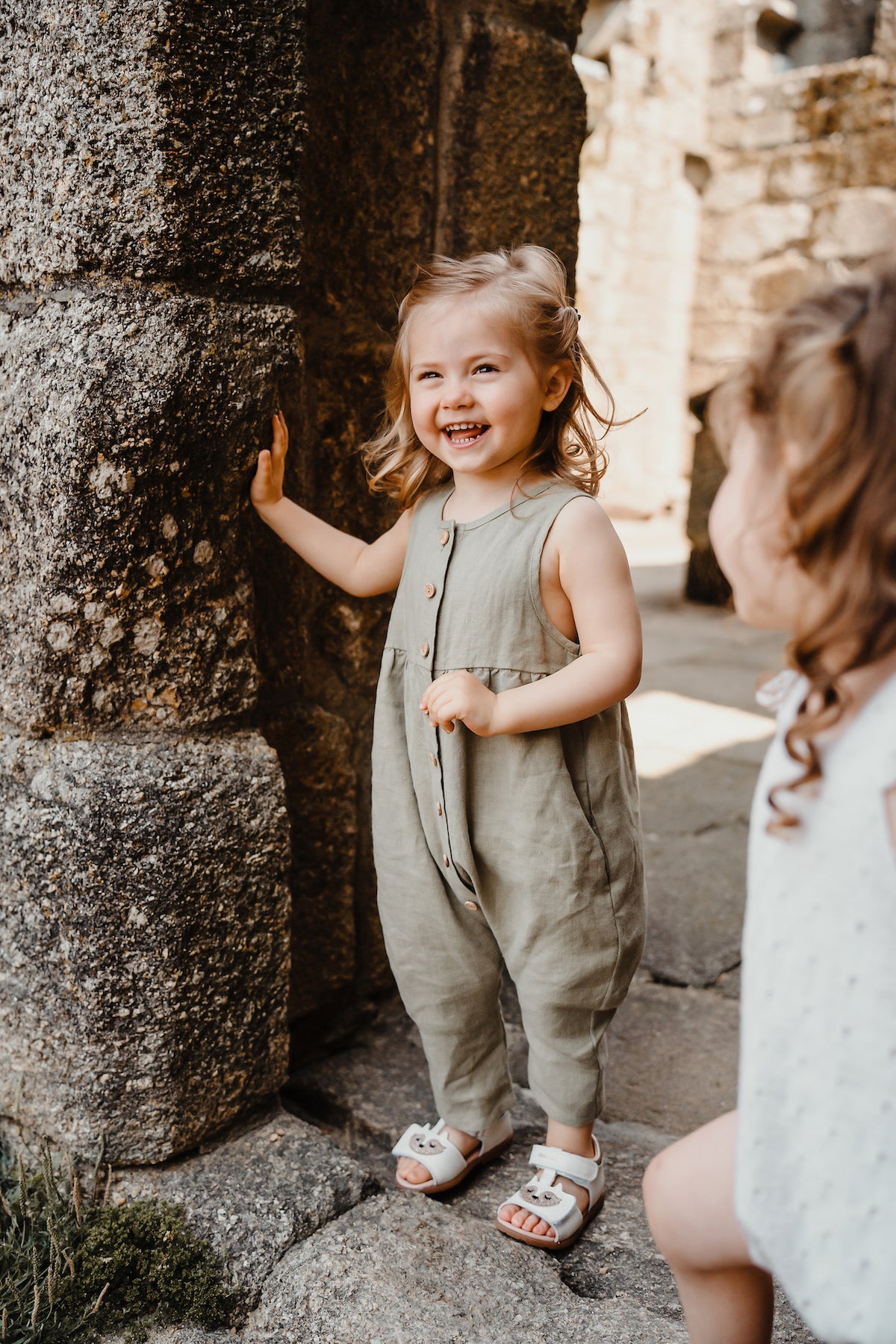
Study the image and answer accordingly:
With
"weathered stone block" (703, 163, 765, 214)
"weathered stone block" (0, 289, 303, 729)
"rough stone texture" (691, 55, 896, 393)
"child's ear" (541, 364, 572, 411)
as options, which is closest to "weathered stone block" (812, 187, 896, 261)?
"rough stone texture" (691, 55, 896, 393)

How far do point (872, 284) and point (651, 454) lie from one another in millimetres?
8731

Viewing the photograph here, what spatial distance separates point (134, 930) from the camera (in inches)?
54.2

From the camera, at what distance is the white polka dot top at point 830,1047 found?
0.81 m

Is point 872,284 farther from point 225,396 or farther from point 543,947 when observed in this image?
point 543,947

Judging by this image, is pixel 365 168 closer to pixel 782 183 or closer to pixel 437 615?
pixel 437 615

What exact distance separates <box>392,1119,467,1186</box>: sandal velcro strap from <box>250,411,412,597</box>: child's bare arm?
0.79 meters

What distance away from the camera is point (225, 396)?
134 centimetres

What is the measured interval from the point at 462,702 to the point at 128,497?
1.52 ft

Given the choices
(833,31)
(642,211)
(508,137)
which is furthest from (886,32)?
(508,137)

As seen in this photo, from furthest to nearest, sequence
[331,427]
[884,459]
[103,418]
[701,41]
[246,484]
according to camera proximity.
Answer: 1. [701,41]
2. [331,427]
3. [246,484]
4. [103,418]
5. [884,459]

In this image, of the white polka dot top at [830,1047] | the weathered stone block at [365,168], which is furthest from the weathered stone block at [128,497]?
the white polka dot top at [830,1047]

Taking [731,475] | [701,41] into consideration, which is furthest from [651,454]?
[731,475]

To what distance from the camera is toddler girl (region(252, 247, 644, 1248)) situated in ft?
4.43

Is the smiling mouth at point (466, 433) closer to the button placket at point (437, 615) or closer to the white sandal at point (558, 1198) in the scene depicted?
the button placket at point (437, 615)
